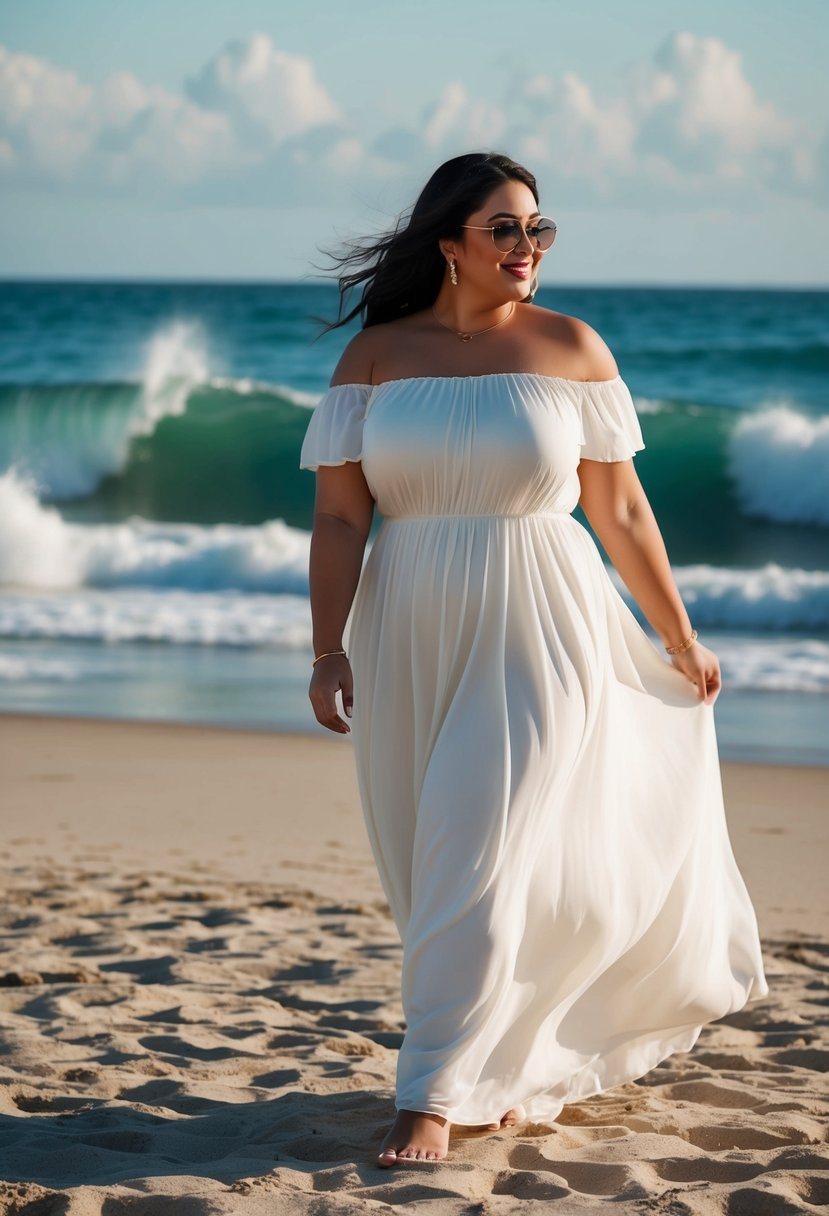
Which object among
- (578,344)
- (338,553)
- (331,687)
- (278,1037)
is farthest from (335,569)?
(278,1037)

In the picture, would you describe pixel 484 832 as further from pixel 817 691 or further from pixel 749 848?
pixel 817 691

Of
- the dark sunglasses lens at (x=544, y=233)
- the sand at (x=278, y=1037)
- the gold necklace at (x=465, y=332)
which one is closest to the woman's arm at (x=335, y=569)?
the gold necklace at (x=465, y=332)

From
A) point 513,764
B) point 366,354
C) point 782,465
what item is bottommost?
point 513,764

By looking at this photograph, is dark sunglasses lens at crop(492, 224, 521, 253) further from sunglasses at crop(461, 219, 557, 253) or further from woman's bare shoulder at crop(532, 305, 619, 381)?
woman's bare shoulder at crop(532, 305, 619, 381)

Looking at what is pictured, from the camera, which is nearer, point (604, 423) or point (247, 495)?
point (604, 423)

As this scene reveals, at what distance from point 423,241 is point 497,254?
169 millimetres

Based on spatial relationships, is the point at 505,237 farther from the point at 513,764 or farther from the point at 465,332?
the point at 513,764

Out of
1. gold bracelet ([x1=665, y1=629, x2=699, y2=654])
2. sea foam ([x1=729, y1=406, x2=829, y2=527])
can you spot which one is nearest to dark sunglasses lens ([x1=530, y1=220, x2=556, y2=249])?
gold bracelet ([x1=665, y1=629, x2=699, y2=654])

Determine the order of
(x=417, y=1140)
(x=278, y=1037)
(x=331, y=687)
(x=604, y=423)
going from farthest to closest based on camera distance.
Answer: (x=278, y=1037), (x=604, y=423), (x=331, y=687), (x=417, y=1140)

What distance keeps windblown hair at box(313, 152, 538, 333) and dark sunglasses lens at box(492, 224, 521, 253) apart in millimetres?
64

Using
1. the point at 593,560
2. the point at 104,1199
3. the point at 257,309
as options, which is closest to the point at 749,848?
the point at 593,560

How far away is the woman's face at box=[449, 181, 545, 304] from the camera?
3.11m

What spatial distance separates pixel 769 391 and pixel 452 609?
20.0m

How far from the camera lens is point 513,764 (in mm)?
2898
